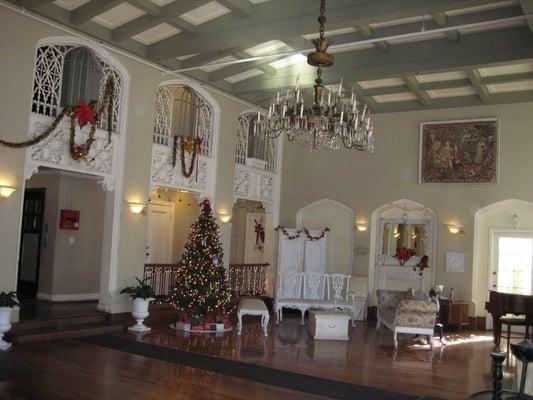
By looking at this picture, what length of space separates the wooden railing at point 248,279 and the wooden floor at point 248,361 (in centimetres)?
318

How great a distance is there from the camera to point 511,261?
13148mm

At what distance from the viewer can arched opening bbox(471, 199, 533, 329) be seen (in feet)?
42.6

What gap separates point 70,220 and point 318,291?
20.3ft

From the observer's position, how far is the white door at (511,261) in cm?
1294

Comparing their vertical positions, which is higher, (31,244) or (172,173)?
(172,173)

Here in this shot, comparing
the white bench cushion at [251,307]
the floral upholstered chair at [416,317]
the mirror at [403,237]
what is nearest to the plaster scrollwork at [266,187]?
the mirror at [403,237]

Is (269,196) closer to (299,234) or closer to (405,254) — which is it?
(299,234)

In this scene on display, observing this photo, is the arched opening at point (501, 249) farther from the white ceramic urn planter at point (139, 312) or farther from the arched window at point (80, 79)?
the arched window at point (80, 79)

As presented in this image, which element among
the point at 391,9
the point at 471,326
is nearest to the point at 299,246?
the point at 471,326

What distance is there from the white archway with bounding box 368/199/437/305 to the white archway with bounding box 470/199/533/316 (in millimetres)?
963

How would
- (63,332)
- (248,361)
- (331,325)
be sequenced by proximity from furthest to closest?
(331,325), (63,332), (248,361)

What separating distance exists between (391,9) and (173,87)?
239 inches

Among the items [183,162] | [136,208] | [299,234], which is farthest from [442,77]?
[136,208]

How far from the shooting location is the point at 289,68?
42.8ft
